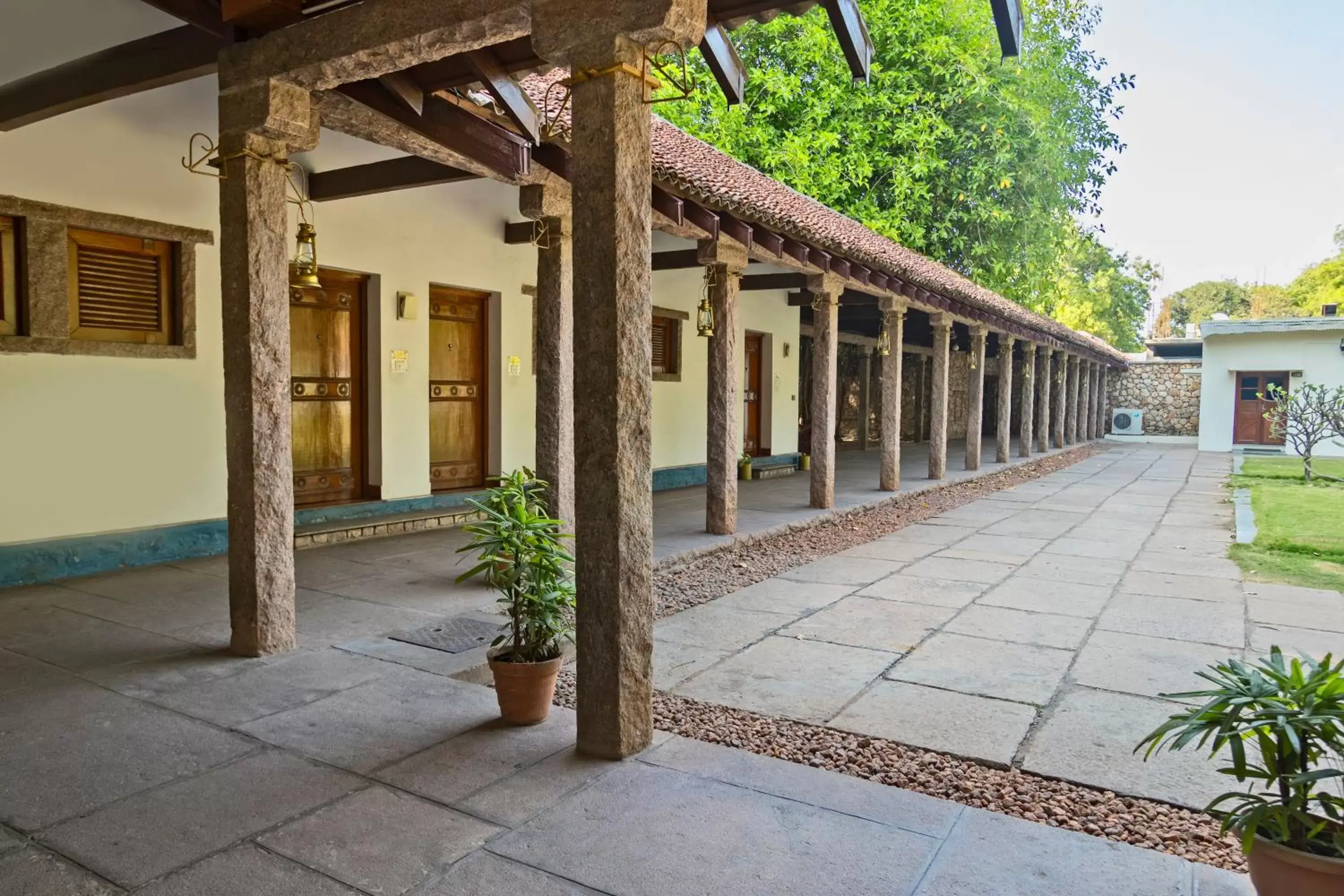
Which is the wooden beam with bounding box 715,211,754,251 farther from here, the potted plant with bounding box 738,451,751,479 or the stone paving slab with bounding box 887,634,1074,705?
the potted plant with bounding box 738,451,751,479

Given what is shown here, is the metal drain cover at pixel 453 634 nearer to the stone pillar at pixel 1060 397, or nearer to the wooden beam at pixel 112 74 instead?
the wooden beam at pixel 112 74

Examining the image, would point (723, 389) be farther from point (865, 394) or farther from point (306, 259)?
point (865, 394)

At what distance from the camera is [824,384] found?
8.95 metres

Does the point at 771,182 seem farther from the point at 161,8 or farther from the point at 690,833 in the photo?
the point at 690,833

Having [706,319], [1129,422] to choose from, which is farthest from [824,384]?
[1129,422]

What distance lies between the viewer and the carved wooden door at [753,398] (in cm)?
1279

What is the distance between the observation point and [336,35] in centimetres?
345

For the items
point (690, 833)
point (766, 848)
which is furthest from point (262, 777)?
point (766, 848)

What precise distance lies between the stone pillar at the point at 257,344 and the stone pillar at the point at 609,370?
1.57m

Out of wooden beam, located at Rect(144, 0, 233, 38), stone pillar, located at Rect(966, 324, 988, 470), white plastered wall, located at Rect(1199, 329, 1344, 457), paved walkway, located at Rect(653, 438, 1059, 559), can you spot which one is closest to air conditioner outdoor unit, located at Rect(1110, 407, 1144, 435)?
white plastered wall, located at Rect(1199, 329, 1344, 457)

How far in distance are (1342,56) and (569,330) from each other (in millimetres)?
58278

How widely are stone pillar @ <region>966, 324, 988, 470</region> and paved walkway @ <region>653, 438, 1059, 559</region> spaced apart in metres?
0.29

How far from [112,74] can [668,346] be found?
24.1ft

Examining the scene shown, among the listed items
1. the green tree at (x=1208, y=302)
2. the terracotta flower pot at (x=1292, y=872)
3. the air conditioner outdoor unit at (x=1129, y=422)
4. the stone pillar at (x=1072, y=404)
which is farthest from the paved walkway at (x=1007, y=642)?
the green tree at (x=1208, y=302)
